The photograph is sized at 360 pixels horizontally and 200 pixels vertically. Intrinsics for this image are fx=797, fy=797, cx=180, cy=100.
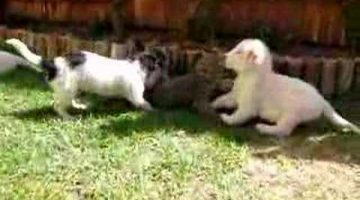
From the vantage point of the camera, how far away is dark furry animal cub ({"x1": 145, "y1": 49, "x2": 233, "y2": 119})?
14.6 feet

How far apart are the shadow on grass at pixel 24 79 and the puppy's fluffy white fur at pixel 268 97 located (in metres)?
1.34

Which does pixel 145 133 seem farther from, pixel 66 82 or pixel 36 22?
pixel 36 22

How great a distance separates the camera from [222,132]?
406cm

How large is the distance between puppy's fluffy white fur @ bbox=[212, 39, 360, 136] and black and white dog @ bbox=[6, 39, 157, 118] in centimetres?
52

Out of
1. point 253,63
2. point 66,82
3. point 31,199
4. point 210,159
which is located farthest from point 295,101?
point 31,199

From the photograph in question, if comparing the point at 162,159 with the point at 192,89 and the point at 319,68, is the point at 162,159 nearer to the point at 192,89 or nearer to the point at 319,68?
the point at 192,89

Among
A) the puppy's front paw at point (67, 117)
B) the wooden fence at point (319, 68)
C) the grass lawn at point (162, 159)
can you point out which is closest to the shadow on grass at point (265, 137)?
the grass lawn at point (162, 159)

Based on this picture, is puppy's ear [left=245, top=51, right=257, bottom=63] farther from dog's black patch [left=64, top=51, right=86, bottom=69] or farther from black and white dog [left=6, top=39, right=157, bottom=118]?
dog's black patch [left=64, top=51, right=86, bottom=69]

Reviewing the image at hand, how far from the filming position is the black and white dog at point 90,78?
13.7 feet

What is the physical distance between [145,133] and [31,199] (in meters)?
0.89

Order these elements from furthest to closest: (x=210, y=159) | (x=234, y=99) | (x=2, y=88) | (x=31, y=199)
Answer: (x=2, y=88)
(x=234, y=99)
(x=210, y=159)
(x=31, y=199)

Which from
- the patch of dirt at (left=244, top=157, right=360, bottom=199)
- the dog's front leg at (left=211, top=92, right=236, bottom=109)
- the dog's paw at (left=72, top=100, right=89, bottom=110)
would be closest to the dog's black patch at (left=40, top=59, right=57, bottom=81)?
the dog's paw at (left=72, top=100, right=89, bottom=110)

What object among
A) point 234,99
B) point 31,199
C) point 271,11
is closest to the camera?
point 31,199

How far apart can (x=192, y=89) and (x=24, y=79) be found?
1.24 m
